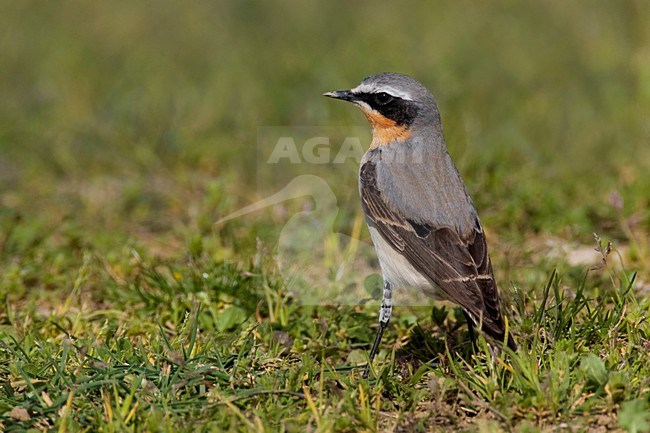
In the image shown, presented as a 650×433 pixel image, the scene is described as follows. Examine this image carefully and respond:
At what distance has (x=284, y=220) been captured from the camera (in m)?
8.58

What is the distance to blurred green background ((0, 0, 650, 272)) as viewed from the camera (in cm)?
859

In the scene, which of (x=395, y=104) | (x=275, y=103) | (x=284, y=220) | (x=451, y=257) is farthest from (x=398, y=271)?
(x=275, y=103)

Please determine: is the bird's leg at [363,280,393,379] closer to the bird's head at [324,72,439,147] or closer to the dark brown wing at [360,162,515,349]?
the dark brown wing at [360,162,515,349]

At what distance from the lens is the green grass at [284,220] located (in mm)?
5102

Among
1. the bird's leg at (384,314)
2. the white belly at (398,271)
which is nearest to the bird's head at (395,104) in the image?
the white belly at (398,271)

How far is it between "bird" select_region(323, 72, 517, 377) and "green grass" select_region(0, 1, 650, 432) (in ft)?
1.02

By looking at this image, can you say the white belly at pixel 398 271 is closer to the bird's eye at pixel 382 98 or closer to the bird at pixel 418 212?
the bird at pixel 418 212

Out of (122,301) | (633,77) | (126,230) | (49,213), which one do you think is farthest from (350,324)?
(633,77)

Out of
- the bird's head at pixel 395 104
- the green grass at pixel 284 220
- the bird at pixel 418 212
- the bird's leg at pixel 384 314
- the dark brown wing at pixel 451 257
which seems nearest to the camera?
the green grass at pixel 284 220

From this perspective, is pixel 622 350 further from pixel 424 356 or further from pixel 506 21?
pixel 506 21

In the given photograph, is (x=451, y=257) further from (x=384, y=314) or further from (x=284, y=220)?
(x=284, y=220)

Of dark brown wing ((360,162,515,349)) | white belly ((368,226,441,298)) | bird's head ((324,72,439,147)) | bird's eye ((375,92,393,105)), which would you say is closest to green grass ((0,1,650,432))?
dark brown wing ((360,162,515,349))

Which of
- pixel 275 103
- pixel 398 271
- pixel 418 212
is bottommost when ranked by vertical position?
pixel 398 271

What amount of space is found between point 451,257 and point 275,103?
5741mm
